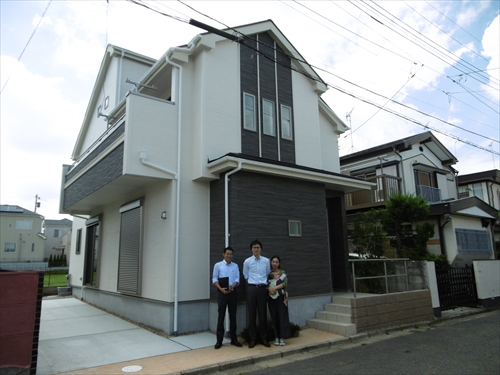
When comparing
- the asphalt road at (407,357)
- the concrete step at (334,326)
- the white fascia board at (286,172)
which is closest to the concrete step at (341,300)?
the concrete step at (334,326)

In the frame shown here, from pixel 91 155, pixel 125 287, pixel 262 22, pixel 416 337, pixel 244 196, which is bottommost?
pixel 416 337

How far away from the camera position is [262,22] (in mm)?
9859

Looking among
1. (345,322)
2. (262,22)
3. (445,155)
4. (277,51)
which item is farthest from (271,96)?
(445,155)

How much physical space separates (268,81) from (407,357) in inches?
287

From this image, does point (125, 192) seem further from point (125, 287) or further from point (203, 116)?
point (203, 116)

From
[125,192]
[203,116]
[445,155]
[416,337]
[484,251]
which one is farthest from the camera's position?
[445,155]

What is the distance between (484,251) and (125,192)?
14.5m

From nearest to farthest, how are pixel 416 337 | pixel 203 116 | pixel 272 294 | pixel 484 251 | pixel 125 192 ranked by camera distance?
pixel 272 294, pixel 416 337, pixel 203 116, pixel 125 192, pixel 484 251

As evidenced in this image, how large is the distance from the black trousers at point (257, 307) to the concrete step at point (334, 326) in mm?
1761

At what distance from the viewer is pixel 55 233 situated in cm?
5881

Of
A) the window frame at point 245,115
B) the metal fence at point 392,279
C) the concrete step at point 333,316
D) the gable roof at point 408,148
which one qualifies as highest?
the gable roof at point 408,148

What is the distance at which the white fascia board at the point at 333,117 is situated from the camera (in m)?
11.3

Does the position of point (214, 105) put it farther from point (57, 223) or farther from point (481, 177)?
point (57, 223)

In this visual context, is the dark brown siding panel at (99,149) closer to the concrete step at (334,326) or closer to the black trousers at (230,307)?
the black trousers at (230,307)
